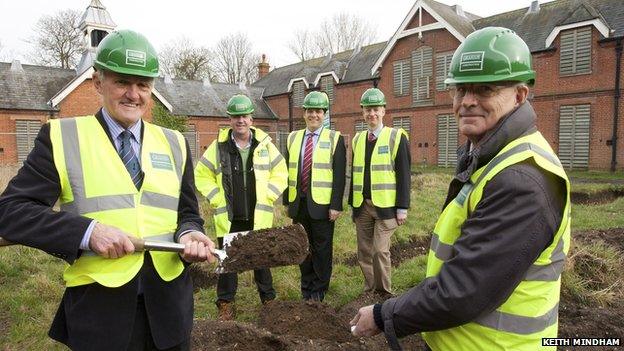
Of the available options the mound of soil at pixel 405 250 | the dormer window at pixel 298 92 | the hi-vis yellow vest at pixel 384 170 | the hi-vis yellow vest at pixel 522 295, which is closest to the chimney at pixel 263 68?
the dormer window at pixel 298 92

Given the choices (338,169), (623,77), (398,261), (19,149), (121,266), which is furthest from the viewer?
(19,149)

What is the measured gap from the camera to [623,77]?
54.7 ft

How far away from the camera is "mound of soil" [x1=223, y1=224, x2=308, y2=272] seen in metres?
2.82

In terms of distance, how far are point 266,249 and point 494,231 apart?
189cm

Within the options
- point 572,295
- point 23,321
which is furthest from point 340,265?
point 23,321

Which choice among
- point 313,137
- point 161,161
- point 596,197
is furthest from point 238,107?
point 596,197

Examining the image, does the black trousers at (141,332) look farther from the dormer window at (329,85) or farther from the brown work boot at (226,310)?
the dormer window at (329,85)

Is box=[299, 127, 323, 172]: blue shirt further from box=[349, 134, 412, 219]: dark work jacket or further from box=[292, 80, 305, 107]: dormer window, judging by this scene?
box=[292, 80, 305, 107]: dormer window

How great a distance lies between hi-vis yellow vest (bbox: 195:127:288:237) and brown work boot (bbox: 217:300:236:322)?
0.74 meters

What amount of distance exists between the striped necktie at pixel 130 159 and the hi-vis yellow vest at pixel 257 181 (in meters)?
2.56

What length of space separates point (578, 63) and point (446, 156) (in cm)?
697

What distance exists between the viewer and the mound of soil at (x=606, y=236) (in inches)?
259

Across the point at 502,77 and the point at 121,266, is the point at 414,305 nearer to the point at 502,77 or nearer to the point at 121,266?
the point at 502,77

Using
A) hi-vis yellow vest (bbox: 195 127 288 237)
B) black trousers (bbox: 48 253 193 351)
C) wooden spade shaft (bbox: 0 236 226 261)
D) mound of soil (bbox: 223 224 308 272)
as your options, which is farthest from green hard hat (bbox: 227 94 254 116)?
wooden spade shaft (bbox: 0 236 226 261)
